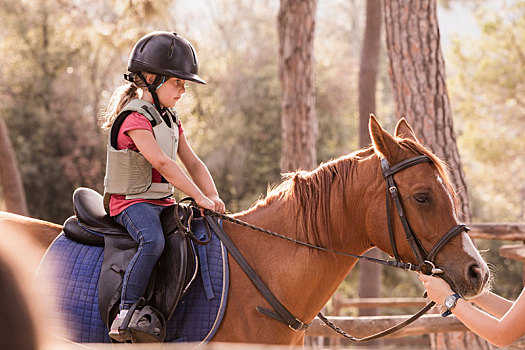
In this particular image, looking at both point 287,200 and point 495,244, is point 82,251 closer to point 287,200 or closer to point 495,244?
point 287,200

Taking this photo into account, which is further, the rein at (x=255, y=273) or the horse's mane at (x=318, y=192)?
the horse's mane at (x=318, y=192)

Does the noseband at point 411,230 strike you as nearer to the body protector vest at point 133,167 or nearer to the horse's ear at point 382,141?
the horse's ear at point 382,141

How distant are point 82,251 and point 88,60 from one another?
58.8 feet

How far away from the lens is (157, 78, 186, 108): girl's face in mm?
3275

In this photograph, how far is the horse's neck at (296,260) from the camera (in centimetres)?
308

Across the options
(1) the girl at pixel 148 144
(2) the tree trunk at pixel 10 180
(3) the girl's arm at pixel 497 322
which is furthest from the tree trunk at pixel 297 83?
(3) the girl's arm at pixel 497 322

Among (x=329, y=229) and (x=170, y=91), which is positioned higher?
(x=170, y=91)

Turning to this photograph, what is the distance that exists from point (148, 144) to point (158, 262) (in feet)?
2.03

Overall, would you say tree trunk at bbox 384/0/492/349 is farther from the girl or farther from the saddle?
the saddle

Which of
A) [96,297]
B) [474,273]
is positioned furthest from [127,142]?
[474,273]

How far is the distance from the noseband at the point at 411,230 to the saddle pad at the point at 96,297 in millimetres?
901

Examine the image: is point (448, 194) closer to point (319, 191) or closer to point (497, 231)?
point (319, 191)

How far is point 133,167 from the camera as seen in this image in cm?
317

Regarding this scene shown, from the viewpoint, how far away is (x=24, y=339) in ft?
2.59
